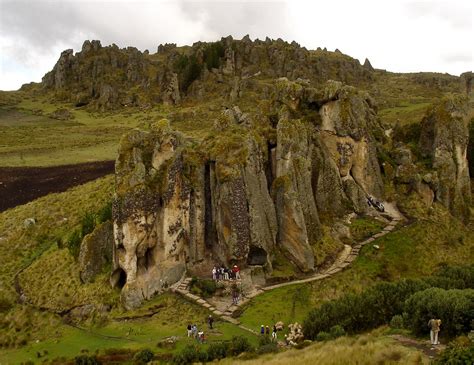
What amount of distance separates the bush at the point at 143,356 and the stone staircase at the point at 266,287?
7609mm

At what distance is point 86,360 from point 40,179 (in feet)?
199

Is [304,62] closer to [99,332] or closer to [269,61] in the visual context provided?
[269,61]

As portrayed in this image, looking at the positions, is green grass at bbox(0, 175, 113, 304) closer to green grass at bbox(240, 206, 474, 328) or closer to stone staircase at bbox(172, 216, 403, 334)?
stone staircase at bbox(172, 216, 403, 334)

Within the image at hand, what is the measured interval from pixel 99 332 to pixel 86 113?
135157mm

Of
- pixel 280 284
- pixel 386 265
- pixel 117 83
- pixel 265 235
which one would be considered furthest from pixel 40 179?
pixel 117 83

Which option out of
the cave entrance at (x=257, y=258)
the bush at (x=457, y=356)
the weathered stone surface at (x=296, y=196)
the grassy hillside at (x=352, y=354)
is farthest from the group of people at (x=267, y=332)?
the bush at (x=457, y=356)

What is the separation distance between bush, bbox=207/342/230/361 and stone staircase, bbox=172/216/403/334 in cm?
414

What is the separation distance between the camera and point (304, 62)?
172375mm

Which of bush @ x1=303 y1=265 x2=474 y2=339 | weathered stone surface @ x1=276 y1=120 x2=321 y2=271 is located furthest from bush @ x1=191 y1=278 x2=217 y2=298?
bush @ x1=303 y1=265 x2=474 y2=339

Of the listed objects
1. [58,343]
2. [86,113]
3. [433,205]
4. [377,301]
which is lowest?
[58,343]

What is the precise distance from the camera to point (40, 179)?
90.6 metres

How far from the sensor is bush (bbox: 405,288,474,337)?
28.6 metres

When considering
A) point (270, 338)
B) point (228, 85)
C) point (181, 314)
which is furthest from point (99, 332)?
point (228, 85)

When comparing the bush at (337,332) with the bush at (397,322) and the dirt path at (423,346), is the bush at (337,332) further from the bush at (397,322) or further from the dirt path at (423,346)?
the dirt path at (423,346)
